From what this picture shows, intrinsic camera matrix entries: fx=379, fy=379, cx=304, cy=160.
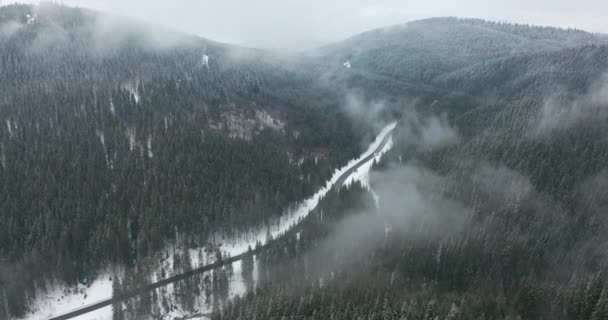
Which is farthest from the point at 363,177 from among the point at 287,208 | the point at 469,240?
the point at 469,240

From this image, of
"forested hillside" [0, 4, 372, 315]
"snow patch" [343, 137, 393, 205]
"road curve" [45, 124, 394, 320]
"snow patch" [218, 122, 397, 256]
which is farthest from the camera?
"snow patch" [343, 137, 393, 205]

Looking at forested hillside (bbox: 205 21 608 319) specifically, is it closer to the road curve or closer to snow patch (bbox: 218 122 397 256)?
the road curve

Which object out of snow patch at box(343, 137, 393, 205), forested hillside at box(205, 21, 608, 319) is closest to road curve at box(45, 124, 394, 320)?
forested hillside at box(205, 21, 608, 319)

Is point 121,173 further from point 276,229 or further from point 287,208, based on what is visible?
point 287,208

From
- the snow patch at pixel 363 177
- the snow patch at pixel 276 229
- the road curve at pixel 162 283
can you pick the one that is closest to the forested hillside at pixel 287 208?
the road curve at pixel 162 283

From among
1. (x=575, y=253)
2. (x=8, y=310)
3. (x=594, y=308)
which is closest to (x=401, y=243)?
(x=594, y=308)

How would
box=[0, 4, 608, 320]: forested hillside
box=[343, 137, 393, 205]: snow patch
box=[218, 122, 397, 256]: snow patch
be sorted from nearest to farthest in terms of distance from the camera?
box=[0, 4, 608, 320]: forested hillside
box=[218, 122, 397, 256]: snow patch
box=[343, 137, 393, 205]: snow patch

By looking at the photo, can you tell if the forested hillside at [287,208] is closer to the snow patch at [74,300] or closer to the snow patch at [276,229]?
the snow patch at [74,300]

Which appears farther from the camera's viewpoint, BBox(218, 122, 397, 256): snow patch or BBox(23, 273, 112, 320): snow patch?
BBox(218, 122, 397, 256): snow patch

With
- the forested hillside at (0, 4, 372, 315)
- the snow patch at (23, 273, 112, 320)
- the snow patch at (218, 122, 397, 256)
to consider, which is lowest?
→ the snow patch at (23, 273, 112, 320)

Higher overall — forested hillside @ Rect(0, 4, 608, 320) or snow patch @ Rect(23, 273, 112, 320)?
forested hillside @ Rect(0, 4, 608, 320)

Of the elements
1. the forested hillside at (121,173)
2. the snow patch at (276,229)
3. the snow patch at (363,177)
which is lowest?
the snow patch at (276,229)

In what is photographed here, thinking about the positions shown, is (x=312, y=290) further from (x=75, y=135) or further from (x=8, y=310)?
(x=75, y=135)
